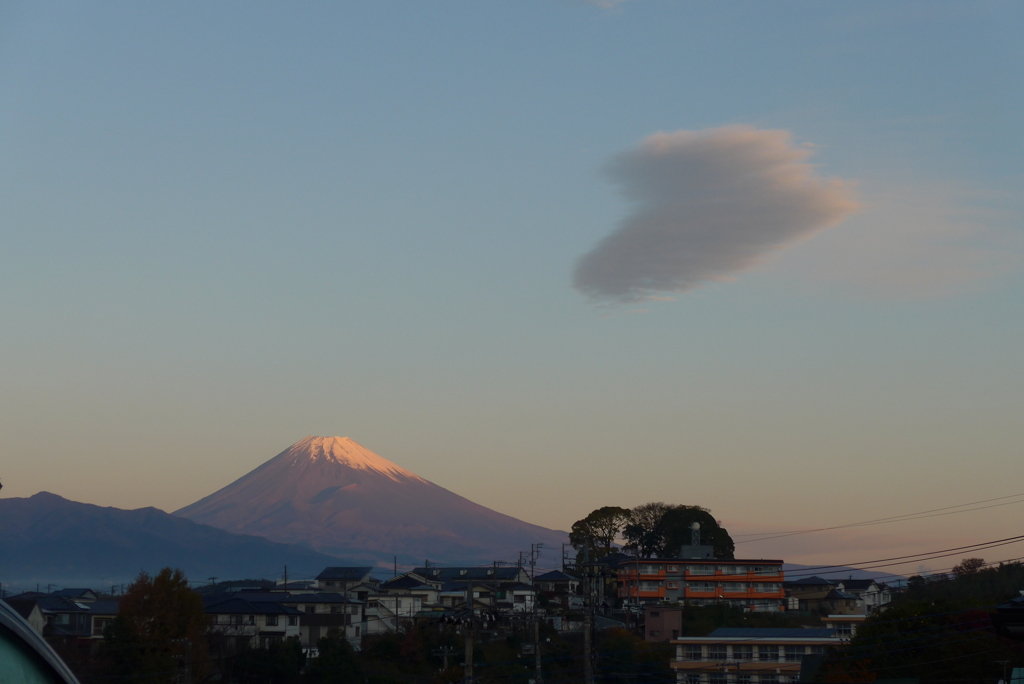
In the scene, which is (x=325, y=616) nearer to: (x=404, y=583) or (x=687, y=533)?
(x=404, y=583)

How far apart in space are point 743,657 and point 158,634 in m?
27.4

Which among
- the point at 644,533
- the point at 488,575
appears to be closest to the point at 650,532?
the point at 644,533

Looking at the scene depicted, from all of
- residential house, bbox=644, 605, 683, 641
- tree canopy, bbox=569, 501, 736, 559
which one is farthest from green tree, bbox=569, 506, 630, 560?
residential house, bbox=644, 605, 683, 641

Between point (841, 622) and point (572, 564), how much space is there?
22609 millimetres

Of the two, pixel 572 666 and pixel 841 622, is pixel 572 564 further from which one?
pixel 572 666

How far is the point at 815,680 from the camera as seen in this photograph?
122ft

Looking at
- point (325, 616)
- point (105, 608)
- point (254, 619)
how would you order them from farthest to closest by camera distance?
1. point (325, 616)
2. point (105, 608)
3. point (254, 619)

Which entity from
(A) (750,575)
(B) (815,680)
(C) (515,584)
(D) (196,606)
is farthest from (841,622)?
(D) (196,606)

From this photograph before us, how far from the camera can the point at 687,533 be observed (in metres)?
82.9

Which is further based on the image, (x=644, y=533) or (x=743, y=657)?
(x=644, y=533)

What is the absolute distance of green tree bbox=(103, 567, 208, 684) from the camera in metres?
40.2

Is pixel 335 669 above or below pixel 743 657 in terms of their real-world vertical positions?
above

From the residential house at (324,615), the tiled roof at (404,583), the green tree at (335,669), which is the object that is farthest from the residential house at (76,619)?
the tiled roof at (404,583)

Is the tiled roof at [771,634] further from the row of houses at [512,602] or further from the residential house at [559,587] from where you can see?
the residential house at [559,587]
